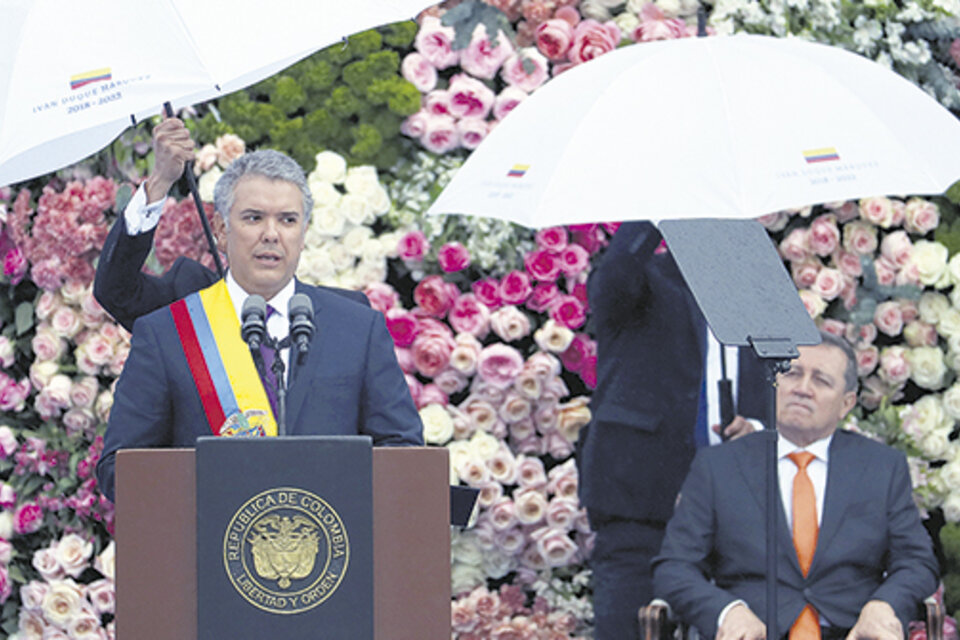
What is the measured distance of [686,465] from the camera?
4438 millimetres

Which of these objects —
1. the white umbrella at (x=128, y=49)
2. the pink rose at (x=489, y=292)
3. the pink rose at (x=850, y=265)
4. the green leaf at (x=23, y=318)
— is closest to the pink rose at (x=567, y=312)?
the pink rose at (x=489, y=292)

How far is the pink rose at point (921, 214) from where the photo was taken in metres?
5.30

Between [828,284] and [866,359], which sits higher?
[828,284]

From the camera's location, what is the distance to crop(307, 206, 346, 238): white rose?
505 cm

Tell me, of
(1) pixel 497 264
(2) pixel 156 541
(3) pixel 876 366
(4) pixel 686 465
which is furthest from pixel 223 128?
(2) pixel 156 541

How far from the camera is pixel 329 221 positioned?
5051mm

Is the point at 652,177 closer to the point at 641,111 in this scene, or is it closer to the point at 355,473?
the point at 641,111

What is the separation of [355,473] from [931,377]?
11.3ft

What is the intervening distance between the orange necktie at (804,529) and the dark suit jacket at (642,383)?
1.22 ft

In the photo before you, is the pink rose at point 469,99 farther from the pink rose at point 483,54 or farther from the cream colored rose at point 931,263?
the cream colored rose at point 931,263

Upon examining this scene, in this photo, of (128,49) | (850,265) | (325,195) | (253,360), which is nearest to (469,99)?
(325,195)

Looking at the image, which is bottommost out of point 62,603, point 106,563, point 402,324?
point 62,603

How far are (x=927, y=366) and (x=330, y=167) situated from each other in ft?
7.39

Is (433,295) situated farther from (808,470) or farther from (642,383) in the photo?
(808,470)
